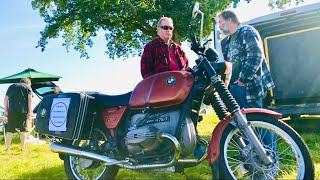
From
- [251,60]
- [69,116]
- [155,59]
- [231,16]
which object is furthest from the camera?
[155,59]

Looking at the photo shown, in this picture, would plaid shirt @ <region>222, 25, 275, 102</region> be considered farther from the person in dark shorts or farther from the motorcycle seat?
the person in dark shorts

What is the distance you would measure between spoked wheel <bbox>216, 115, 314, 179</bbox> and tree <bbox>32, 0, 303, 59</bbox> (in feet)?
44.0

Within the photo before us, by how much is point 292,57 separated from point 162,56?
442 cm

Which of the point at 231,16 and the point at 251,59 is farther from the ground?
the point at 231,16

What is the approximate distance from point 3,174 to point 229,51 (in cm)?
365

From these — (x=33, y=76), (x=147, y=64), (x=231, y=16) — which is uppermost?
(x=231, y=16)

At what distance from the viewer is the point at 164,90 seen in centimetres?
337

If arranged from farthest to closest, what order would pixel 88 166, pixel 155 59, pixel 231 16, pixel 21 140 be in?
pixel 21 140
pixel 155 59
pixel 231 16
pixel 88 166

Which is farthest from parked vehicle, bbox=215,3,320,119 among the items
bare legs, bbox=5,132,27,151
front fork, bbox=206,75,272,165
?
bare legs, bbox=5,132,27,151

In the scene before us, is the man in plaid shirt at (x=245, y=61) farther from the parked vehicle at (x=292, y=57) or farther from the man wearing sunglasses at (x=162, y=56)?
the parked vehicle at (x=292, y=57)

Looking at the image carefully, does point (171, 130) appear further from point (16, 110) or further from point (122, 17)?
point (122, 17)

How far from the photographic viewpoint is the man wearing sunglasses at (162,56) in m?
4.50

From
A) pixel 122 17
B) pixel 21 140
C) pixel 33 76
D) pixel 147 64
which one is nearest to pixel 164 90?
pixel 147 64

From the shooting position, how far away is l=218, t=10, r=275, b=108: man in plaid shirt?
157 inches
